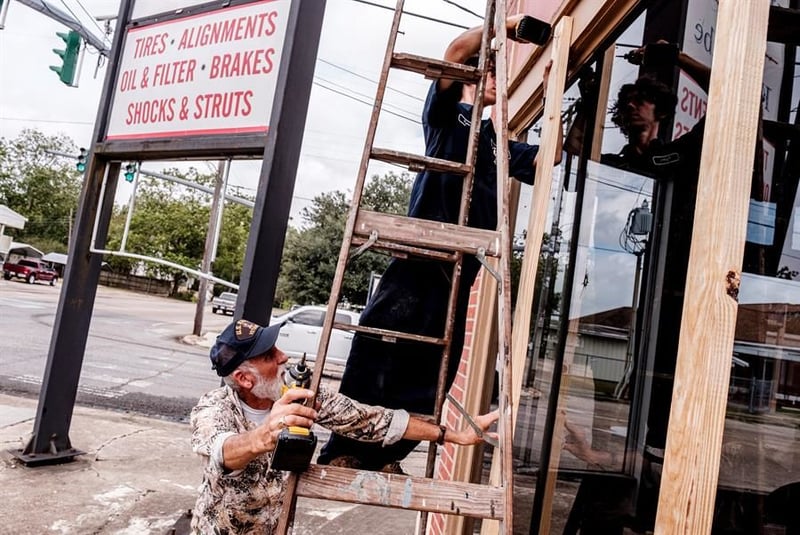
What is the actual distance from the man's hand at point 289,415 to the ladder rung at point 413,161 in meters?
0.87

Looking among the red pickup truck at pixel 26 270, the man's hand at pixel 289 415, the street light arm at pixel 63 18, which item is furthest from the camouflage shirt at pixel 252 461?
the red pickup truck at pixel 26 270

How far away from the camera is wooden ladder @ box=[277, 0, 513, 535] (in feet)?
4.83

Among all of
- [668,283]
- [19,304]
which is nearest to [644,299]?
[668,283]

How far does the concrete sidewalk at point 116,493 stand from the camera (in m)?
3.84

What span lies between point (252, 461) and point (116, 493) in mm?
2753

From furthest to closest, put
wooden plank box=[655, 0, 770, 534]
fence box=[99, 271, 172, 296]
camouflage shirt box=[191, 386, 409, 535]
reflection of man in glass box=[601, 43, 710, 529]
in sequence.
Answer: fence box=[99, 271, 172, 296], camouflage shirt box=[191, 386, 409, 535], reflection of man in glass box=[601, 43, 710, 529], wooden plank box=[655, 0, 770, 534]

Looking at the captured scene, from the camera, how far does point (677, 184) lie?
1.68 metres

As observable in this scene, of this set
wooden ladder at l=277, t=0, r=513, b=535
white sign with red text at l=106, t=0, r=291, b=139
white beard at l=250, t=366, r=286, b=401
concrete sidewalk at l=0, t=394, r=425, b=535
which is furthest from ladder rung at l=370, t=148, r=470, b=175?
concrete sidewalk at l=0, t=394, r=425, b=535

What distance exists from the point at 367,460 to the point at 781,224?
6.03 feet

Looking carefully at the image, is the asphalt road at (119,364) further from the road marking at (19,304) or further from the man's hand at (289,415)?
the man's hand at (289,415)

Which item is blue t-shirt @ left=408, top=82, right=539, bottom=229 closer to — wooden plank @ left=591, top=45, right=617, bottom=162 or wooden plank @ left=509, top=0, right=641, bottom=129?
wooden plank @ left=591, top=45, right=617, bottom=162

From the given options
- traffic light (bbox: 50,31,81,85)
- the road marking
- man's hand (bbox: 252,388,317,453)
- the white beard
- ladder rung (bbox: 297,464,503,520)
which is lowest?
the road marking

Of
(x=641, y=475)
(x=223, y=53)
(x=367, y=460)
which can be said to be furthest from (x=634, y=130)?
(x=223, y=53)

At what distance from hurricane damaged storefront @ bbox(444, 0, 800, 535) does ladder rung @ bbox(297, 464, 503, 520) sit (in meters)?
0.43
